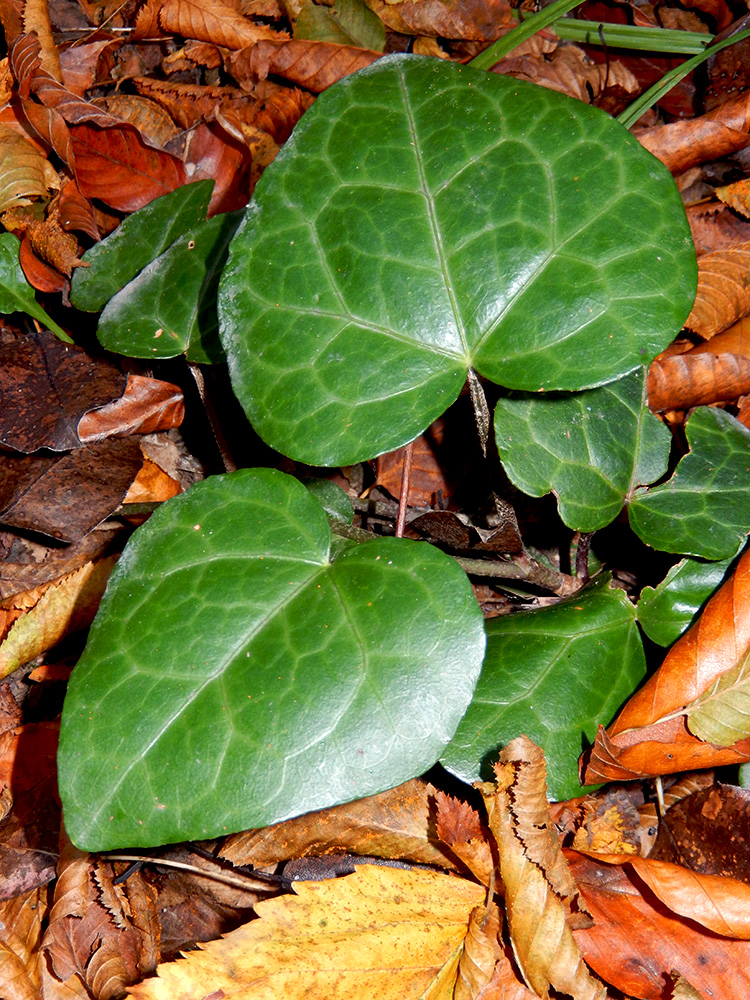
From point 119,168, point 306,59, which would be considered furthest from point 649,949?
point 306,59

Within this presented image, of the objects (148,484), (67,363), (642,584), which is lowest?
(642,584)

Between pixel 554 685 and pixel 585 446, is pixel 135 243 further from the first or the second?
pixel 554 685

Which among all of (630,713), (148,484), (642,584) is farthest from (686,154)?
(148,484)

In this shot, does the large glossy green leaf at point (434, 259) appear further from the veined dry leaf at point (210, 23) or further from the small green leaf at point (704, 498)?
the veined dry leaf at point (210, 23)

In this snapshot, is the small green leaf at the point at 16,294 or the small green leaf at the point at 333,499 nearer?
the small green leaf at the point at 333,499

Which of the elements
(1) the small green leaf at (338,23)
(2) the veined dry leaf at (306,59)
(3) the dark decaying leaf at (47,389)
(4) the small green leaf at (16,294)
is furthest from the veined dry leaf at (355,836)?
(1) the small green leaf at (338,23)

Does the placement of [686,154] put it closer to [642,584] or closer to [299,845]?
[642,584]
